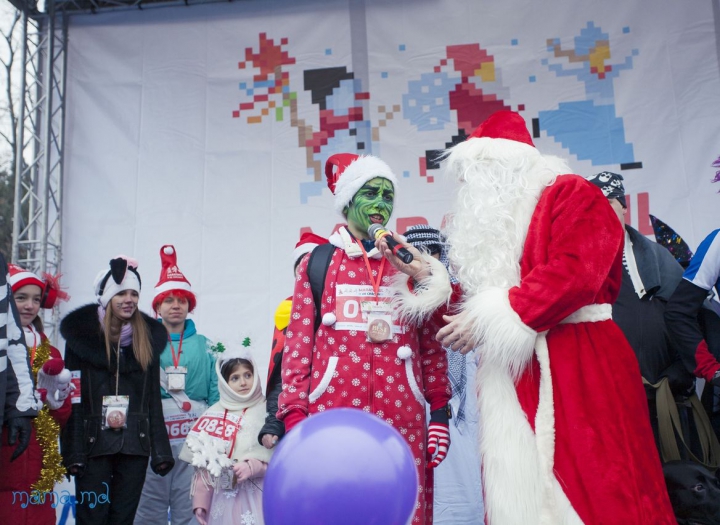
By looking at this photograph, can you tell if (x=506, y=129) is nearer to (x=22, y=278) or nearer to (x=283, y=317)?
(x=283, y=317)

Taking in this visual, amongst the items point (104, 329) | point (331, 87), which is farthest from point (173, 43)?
point (104, 329)

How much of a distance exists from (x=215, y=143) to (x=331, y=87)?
104 cm

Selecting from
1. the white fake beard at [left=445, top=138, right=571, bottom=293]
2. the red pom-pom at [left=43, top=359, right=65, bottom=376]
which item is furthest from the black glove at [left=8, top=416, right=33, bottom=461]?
the white fake beard at [left=445, top=138, right=571, bottom=293]

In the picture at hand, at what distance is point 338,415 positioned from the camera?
1.42m

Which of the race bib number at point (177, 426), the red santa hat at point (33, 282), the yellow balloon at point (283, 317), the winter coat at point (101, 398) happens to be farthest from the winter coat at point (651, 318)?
the red santa hat at point (33, 282)

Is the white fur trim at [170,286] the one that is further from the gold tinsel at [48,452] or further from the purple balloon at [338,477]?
the purple balloon at [338,477]

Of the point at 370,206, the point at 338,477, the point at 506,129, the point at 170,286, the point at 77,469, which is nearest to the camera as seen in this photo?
the point at 338,477

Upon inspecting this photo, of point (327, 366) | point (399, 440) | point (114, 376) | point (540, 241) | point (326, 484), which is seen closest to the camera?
point (326, 484)

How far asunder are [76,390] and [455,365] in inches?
79.0

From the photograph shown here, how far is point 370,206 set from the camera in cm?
270

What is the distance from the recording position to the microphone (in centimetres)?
232

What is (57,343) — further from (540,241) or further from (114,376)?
(540,241)

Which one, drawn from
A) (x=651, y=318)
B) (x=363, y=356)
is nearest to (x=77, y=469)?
(x=363, y=356)

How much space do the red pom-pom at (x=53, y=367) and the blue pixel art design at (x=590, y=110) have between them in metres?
3.69
